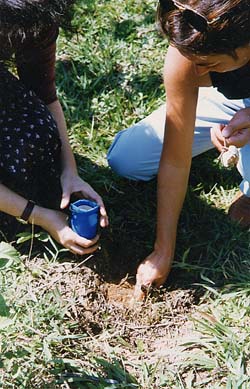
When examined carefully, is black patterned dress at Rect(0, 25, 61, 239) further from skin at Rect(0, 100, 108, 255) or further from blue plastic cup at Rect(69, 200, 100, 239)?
blue plastic cup at Rect(69, 200, 100, 239)

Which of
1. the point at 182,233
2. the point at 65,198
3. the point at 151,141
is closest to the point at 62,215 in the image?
the point at 65,198

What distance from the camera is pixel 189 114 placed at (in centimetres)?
225

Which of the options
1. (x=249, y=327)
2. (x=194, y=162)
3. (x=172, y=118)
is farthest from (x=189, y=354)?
(x=194, y=162)

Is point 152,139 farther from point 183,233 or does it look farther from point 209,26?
point 209,26

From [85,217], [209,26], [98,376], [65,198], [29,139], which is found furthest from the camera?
[29,139]

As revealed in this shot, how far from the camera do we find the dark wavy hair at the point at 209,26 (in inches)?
71.8

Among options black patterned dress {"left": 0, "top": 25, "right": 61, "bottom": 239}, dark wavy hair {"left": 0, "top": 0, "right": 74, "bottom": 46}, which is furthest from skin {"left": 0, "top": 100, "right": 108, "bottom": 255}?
dark wavy hair {"left": 0, "top": 0, "right": 74, "bottom": 46}

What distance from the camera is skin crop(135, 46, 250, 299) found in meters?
2.20

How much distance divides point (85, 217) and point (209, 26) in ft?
2.25

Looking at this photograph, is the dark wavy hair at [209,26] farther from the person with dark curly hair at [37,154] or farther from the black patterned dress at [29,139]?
the black patterned dress at [29,139]

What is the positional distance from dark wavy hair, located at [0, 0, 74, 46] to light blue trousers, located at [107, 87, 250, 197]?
0.83 m

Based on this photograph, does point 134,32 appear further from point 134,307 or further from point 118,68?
point 134,307

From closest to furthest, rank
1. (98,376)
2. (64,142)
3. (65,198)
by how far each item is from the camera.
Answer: (98,376) < (65,198) < (64,142)

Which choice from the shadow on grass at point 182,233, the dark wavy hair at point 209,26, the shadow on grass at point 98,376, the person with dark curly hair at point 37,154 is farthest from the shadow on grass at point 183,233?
the dark wavy hair at point 209,26
